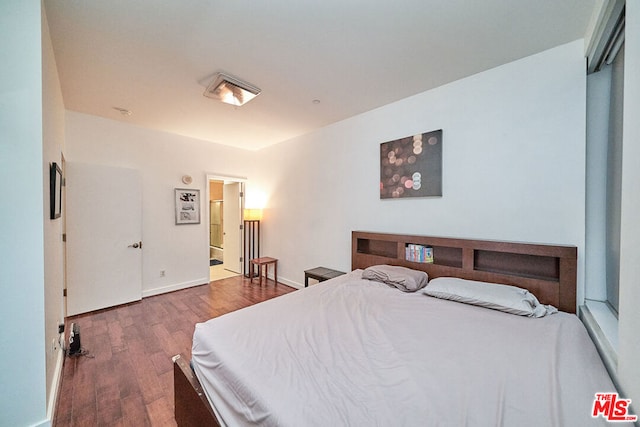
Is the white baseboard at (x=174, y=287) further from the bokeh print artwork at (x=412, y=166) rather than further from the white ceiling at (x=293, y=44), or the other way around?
the bokeh print artwork at (x=412, y=166)

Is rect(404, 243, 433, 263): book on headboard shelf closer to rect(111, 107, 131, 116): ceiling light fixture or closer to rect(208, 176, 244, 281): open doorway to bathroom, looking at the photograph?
rect(208, 176, 244, 281): open doorway to bathroom

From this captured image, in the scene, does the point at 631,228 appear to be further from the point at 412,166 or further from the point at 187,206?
the point at 187,206

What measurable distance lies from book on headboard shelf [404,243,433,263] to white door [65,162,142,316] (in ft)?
12.4

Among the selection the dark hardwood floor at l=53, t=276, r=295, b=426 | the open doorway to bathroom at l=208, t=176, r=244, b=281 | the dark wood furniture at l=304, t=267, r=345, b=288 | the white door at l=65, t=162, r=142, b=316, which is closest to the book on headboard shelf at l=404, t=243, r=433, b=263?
the dark wood furniture at l=304, t=267, r=345, b=288

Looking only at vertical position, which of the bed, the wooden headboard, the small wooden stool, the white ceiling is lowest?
the small wooden stool

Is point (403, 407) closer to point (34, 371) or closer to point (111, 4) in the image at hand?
point (34, 371)

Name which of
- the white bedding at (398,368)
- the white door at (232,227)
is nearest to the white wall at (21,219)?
the white bedding at (398,368)

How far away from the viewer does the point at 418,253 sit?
251cm

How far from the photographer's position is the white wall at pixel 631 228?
891 mm

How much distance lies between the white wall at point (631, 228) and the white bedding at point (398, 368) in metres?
0.12

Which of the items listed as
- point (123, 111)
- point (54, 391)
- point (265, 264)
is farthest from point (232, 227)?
point (54, 391)

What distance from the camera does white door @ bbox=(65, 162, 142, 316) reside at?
9.81 feet

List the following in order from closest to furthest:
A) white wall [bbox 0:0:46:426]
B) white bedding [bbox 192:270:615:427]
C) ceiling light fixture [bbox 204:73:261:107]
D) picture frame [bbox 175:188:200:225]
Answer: white bedding [bbox 192:270:615:427] < white wall [bbox 0:0:46:426] < ceiling light fixture [bbox 204:73:261:107] < picture frame [bbox 175:188:200:225]

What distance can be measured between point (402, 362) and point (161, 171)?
4254 millimetres
